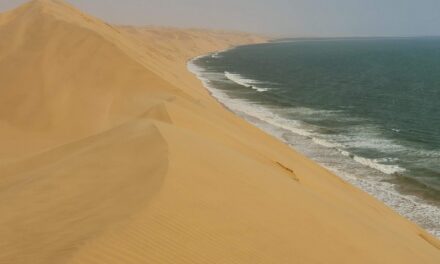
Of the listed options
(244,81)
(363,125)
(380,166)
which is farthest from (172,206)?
(244,81)

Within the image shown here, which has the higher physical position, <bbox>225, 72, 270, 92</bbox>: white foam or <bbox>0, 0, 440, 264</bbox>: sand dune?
<bbox>0, 0, 440, 264</bbox>: sand dune

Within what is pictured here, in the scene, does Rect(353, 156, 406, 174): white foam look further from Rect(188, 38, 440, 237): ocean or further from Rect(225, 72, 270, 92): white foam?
Rect(225, 72, 270, 92): white foam

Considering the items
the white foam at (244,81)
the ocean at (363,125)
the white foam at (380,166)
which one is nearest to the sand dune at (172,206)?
the ocean at (363,125)

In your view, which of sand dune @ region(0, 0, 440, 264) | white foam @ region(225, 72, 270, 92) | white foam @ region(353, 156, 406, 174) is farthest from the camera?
white foam @ region(225, 72, 270, 92)

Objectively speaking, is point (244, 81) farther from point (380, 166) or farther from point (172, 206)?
point (172, 206)

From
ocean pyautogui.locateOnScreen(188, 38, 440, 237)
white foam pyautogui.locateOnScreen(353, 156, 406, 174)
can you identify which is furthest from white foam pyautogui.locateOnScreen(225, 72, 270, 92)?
white foam pyautogui.locateOnScreen(353, 156, 406, 174)

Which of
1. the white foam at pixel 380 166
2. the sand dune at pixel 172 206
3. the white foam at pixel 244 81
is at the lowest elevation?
the white foam at pixel 380 166

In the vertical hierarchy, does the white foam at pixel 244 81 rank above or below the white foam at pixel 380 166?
above

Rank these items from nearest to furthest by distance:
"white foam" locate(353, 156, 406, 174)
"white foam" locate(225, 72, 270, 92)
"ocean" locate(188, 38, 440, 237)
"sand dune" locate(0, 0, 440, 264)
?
"sand dune" locate(0, 0, 440, 264) < "ocean" locate(188, 38, 440, 237) < "white foam" locate(353, 156, 406, 174) < "white foam" locate(225, 72, 270, 92)

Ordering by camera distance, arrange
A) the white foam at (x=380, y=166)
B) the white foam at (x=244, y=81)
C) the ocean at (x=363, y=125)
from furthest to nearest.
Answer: the white foam at (x=244, y=81), the white foam at (x=380, y=166), the ocean at (x=363, y=125)

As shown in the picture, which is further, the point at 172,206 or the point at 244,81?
the point at 244,81

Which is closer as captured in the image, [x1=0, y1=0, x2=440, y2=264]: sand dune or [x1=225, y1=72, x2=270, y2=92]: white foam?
[x1=0, y1=0, x2=440, y2=264]: sand dune

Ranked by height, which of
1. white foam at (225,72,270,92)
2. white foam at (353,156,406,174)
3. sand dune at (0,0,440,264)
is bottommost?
white foam at (353,156,406,174)

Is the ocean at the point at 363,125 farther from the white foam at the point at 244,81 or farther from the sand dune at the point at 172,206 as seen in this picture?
the sand dune at the point at 172,206
